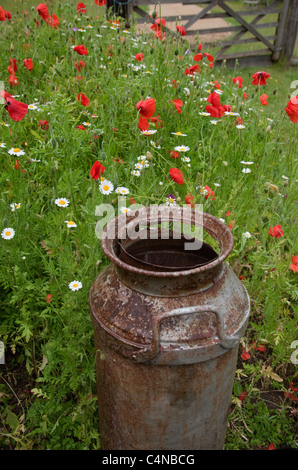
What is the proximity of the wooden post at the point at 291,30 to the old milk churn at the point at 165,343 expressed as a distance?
7.73 m

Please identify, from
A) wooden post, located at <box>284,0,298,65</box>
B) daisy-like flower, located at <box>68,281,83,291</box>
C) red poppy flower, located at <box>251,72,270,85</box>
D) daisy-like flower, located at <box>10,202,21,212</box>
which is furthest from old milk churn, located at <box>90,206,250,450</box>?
wooden post, located at <box>284,0,298,65</box>

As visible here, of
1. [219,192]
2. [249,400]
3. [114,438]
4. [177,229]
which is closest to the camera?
[114,438]

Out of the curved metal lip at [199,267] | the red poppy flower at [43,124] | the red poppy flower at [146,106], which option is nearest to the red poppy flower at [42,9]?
the red poppy flower at [43,124]

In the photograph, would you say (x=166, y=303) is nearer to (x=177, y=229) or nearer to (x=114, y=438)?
(x=177, y=229)

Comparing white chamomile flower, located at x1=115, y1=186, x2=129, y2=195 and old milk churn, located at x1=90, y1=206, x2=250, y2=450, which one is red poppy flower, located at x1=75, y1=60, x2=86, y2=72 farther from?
old milk churn, located at x1=90, y1=206, x2=250, y2=450

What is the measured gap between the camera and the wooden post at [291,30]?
8102 millimetres

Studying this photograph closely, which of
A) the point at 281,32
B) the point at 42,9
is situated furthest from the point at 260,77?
the point at 281,32

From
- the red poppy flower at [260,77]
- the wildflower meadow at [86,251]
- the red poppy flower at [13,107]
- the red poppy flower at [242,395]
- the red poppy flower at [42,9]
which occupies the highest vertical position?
the red poppy flower at [42,9]

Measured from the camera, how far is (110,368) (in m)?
1.74

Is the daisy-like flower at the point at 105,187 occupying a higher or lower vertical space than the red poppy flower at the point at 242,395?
higher

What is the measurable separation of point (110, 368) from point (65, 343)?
0.52 metres

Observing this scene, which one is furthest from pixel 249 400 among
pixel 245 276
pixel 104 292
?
pixel 104 292

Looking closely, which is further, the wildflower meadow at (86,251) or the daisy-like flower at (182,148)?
the daisy-like flower at (182,148)

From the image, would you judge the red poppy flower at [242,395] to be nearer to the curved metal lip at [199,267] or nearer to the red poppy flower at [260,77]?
the curved metal lip at [199,267]
